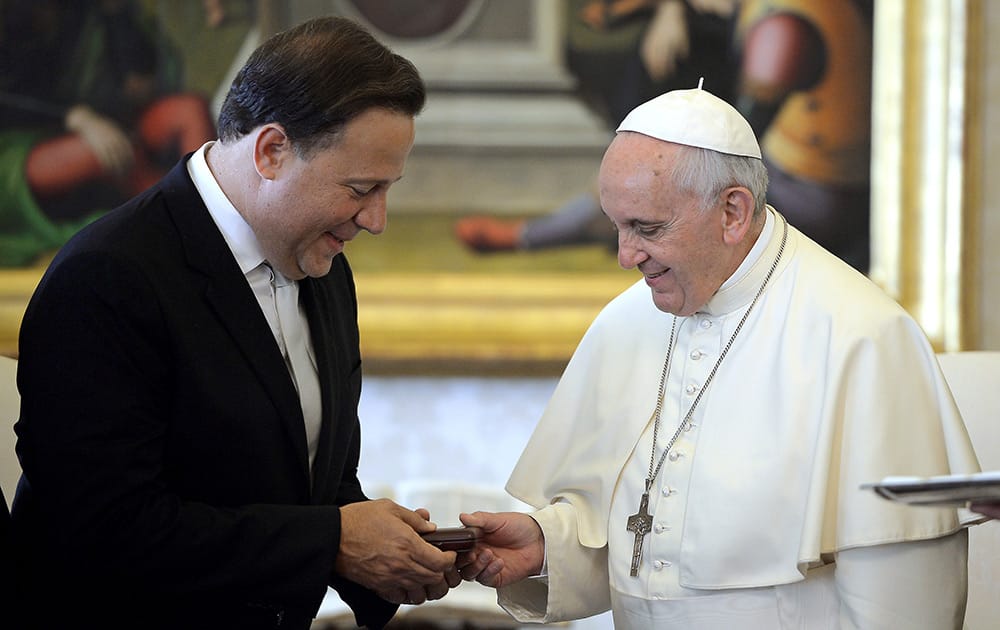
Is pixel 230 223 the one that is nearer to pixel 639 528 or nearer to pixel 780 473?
pixel 639 528

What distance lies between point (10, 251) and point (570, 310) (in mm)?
2042

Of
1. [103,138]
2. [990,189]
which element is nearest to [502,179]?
[103,138]

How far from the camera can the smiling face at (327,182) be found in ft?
7.57

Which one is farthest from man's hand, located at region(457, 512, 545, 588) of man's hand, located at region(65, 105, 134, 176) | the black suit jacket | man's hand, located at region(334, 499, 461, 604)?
man's hand, located at region(65, 105, 134, 176)

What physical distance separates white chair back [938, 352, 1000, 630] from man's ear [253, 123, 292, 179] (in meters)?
1.73

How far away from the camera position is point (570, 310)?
14.6 feet

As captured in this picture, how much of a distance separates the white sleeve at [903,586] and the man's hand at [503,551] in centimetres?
68

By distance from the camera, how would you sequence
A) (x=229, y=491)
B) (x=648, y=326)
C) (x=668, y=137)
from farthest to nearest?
(x=648, y=326), (x=668, y=137), (x=229, y=491)

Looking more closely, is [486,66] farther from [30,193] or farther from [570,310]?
[30,193]

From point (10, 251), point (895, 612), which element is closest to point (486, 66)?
point (10, 251)

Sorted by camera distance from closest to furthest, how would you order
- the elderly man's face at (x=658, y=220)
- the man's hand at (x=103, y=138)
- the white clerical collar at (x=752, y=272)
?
the elderly man's face at (x=658, y=220), the white clerical collar at (x=752, y=272), the man's hand at (x=103, y=138)

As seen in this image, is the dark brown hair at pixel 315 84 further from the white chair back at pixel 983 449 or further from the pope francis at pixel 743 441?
the white chair back at pixel 983 449

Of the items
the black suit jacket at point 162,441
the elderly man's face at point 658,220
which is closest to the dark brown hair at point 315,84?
the black suit jacket at point 162,441

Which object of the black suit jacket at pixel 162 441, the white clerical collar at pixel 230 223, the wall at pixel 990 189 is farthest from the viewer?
the wall at pixel 990 189
